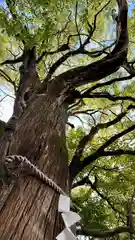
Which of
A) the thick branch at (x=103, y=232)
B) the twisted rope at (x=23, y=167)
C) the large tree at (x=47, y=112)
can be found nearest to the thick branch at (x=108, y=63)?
the large tree at (x=47, y=112)

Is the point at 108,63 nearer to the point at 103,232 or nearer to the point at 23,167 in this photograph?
the point at 23,167

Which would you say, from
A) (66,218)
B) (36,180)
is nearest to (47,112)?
(36,180)

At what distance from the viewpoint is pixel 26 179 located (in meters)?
1.75

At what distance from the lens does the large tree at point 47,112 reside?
1614mm

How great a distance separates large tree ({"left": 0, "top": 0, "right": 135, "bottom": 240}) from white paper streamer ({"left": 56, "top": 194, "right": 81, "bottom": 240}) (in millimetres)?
52

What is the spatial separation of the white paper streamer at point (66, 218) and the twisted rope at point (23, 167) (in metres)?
0.11

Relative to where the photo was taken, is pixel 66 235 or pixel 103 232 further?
pixel 103 232

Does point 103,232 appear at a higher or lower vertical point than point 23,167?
lower

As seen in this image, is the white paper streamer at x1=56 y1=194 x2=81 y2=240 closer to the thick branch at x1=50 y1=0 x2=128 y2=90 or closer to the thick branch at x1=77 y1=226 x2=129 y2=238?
the thick branch at x1=77 y1=226 x2=129 y2=238

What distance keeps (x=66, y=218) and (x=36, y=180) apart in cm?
32

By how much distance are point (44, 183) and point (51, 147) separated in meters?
0.46

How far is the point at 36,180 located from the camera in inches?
69.9

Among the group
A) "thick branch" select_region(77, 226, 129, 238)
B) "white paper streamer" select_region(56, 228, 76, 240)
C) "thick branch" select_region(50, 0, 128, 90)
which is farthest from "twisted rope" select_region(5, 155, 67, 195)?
"thick branch" select_region(50, 0, 128, 90)

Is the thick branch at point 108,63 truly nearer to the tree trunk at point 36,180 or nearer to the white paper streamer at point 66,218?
the tree trunk at point 36,180
